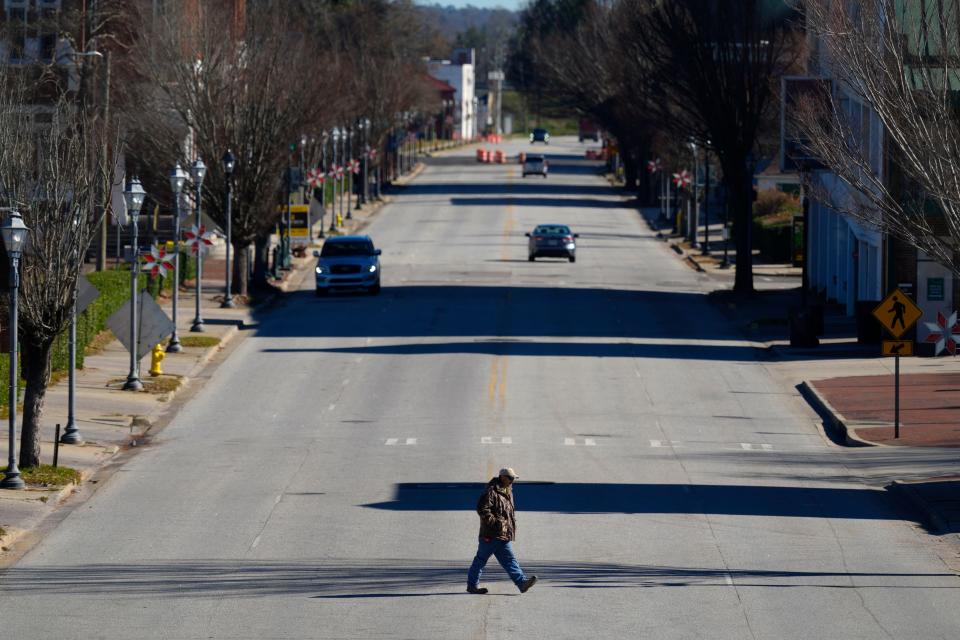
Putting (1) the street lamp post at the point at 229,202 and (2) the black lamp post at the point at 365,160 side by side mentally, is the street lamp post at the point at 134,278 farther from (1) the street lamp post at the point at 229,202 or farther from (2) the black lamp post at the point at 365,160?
(2) the black lamp post at the point at 365,160

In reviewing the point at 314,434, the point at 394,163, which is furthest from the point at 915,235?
the point at 394,163

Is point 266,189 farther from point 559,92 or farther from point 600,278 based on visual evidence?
point 559,92

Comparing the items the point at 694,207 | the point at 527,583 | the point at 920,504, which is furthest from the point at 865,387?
the point at 694,207

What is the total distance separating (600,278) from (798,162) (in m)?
16.2

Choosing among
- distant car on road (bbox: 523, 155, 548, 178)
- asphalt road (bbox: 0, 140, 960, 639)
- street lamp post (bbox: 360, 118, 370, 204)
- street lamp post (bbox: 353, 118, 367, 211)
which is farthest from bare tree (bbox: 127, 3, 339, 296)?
distant car on road (bbox: 523, 155, 548, 178)

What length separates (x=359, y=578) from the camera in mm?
17609

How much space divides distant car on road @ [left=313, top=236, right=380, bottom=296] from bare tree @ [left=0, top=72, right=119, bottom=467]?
26709mm

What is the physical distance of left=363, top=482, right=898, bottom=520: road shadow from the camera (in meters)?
22.1

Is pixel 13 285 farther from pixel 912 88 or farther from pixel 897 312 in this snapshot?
pixel 897 312

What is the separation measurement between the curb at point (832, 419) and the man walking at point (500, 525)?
1387cm

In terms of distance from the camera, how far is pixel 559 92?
124 meters

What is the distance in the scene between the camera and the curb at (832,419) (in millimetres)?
28703

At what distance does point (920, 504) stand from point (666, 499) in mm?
3603

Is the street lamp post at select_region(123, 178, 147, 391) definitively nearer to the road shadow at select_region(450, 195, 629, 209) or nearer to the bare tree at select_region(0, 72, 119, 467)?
the bare tree at select_region(0, 72, 119, 467)
